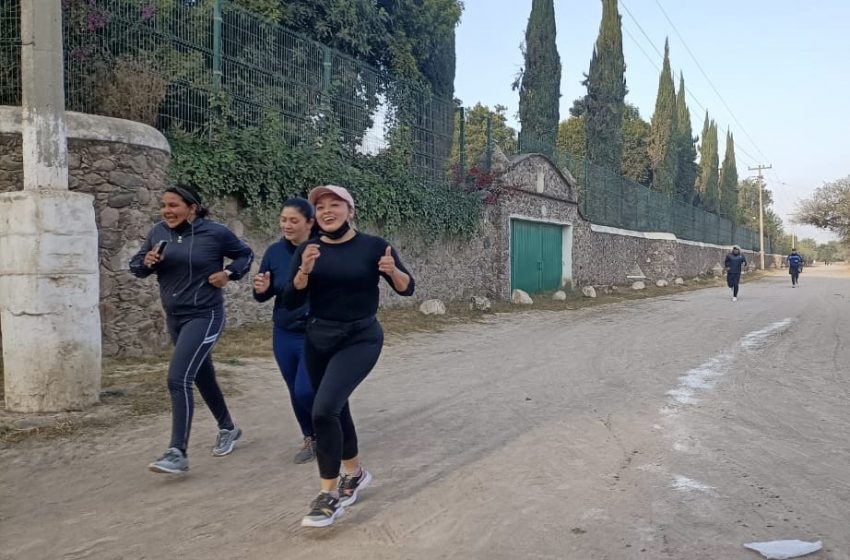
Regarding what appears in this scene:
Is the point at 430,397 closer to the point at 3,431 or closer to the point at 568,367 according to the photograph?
the point at 568,367

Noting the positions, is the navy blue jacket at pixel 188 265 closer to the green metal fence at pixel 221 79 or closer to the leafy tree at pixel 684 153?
the green metal fence at pixel 221 79

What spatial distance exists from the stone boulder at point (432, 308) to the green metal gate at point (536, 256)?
16.2ft

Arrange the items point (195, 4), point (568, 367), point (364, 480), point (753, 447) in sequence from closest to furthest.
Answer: point (364, 480) < point (753, 447) < point (568, 367) < point (195, 4)

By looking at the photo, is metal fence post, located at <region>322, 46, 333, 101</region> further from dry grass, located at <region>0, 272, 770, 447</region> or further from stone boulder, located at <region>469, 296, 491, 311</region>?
stone boulder, located at <region>469, 296, 491, 311</region>

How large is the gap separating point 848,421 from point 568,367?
10.7 ft

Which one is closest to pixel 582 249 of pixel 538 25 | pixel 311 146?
pixel 538 25

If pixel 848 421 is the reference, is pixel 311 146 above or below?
above

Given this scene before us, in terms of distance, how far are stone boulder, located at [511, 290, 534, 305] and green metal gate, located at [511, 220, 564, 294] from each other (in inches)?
31.8

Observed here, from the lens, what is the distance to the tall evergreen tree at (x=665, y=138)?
39469mm

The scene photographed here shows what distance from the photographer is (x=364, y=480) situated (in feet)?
12.5

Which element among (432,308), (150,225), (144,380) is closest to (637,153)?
(432,308)

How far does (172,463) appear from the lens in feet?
13.2

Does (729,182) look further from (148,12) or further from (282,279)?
(282,279)

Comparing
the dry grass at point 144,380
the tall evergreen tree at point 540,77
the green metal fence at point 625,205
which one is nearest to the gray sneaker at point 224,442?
the dry grass at point 144,380
